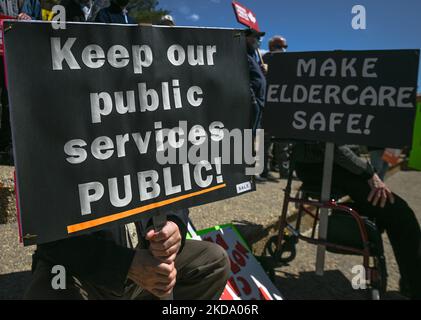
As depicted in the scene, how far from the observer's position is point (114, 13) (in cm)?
307

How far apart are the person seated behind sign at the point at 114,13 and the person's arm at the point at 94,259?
2101 millimetres

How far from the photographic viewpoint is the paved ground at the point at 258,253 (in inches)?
90.9

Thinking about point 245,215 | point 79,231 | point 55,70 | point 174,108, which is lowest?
point 245,215

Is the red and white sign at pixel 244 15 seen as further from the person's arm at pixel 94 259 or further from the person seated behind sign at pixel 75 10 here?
the person's arm at pixel 94 259

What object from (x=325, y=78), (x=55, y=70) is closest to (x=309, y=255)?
(x=325, y=78)

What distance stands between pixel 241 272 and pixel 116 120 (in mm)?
1683

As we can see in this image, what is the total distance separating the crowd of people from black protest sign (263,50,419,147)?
0.15 m

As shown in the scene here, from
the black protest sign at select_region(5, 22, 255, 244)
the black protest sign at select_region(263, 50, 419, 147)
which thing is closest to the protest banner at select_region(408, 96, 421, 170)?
the black protest sign at select_region(263, 50, 419, 147)

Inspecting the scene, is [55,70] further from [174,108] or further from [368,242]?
[368,242]

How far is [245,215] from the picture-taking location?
377 cm

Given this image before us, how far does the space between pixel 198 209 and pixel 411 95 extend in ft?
7.48

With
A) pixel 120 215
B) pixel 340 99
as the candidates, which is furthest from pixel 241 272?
pixel 120 215
